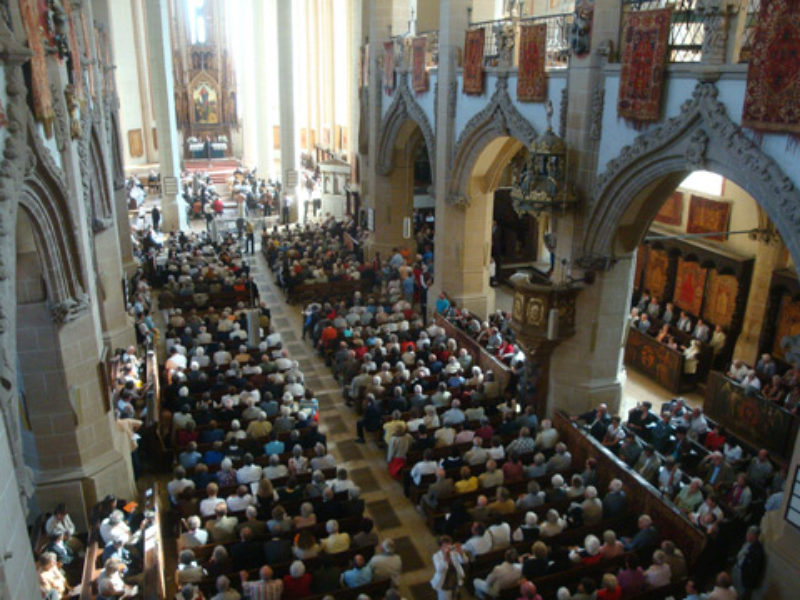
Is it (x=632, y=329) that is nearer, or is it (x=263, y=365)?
Result: (x=263, y=365)

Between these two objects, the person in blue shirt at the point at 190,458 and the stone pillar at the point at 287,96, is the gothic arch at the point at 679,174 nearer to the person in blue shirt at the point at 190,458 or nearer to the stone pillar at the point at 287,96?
the person in blue shirt at the point at 190,458

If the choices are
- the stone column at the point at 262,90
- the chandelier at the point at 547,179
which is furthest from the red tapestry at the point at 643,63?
the stone column at the point at 262,90

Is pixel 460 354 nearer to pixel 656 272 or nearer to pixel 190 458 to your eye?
pixel 190 458

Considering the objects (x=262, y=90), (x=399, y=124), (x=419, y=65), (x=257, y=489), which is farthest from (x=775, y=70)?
(x=262, y=90)

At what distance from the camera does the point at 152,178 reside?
3706cm

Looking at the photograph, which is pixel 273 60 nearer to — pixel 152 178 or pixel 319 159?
pixel 319 159

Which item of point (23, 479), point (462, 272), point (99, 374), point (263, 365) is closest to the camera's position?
point (23, 479)

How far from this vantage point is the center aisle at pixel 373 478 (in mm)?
10109

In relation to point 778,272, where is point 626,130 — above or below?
above

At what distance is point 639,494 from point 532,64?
28.9ft

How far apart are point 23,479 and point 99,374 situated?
392 cm

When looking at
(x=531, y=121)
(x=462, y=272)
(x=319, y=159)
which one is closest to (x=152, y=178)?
(x=319, y=159)

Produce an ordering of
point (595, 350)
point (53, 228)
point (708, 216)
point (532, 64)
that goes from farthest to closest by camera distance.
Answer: point (708, 216)
point (532, 64)
point (595, 350)
point (53, 228)

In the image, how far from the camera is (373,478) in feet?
40.8
